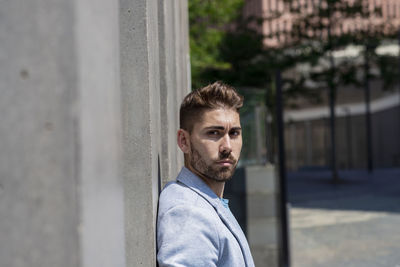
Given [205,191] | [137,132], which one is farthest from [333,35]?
[137,132]

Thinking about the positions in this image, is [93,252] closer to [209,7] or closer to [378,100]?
[209,7]

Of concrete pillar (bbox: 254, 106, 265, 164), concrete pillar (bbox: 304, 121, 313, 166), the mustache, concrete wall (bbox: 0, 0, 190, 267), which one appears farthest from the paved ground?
concrete pillar (bbox: 304, 121, 313, 166)

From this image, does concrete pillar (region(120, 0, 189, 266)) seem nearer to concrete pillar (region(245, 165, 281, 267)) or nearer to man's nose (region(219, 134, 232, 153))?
man's nose (region(219, 134, 232, 153))

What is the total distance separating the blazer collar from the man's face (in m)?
0.05

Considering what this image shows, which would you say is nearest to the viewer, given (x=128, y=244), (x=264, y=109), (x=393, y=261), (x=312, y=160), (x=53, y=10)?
(x=53, y=10)

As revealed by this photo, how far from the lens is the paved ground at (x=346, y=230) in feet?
24.1

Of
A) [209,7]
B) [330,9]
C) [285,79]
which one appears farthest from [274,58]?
[209,7]

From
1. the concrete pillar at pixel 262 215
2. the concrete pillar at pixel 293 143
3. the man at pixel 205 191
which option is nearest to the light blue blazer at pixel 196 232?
the man at pixel 205 191

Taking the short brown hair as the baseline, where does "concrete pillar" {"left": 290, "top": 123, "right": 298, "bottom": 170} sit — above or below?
below

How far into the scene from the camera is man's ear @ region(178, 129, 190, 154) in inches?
82.8

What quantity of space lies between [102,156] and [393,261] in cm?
680

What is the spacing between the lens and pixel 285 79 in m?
21.2

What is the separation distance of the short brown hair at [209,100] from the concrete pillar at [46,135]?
44.0 inches

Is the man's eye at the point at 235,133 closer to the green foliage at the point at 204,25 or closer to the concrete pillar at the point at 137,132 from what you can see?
the concrete pillar at the point at 137,132
